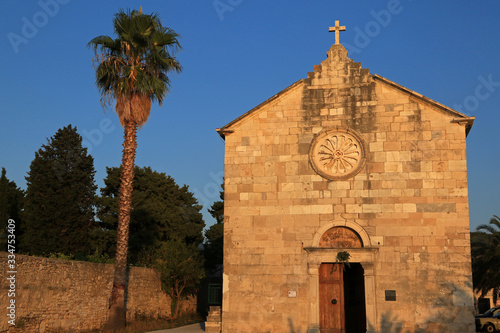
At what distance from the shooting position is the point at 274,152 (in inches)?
656

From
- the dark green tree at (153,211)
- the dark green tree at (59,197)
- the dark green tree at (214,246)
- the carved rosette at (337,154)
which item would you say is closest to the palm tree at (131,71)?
the carved rosette at (337,154)

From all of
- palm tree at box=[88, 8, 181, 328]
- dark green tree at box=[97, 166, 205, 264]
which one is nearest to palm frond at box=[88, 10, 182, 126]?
palm tree at box=[88, 8, 181, 328]

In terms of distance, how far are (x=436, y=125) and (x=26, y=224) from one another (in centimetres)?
2257

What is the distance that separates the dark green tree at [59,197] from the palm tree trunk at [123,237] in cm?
1092

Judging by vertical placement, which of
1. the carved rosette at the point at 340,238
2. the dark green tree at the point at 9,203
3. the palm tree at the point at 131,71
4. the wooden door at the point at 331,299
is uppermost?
the palm tree at the point at 131,71

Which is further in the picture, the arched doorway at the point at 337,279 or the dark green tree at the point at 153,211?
the dark green tree at the point at 153,211

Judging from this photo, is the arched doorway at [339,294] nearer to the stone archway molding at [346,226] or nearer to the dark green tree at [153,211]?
the stone archway molding at [346,226]

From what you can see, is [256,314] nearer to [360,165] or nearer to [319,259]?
[319,259]

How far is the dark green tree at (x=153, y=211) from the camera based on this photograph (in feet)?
114

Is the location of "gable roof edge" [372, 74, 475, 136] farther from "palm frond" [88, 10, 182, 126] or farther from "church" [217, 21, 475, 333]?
"palm frond" [88, 10, 182, 126]

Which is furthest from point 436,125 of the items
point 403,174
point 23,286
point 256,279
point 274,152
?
point 23,286

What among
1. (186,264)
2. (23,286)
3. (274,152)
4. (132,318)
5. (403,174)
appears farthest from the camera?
(186,264)

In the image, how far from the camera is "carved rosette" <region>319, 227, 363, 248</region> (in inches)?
615

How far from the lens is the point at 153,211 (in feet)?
118
